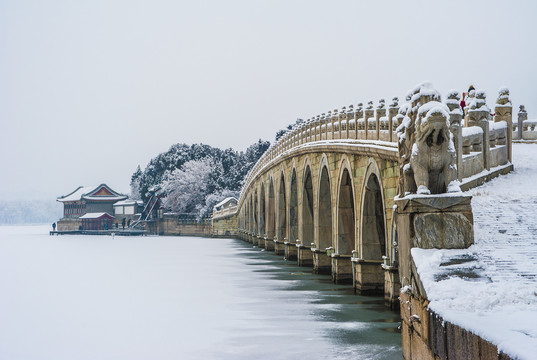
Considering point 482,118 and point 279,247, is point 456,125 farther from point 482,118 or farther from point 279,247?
point 279,247

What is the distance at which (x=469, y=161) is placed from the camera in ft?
39.5

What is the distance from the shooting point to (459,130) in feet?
37.9

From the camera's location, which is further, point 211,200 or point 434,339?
point 211,200

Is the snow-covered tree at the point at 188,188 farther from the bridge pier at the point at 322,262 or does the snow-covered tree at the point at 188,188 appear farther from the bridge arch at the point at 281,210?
the bridge pier at the point at 322,262

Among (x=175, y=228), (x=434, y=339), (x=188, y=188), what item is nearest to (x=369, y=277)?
(x=434, y=339)

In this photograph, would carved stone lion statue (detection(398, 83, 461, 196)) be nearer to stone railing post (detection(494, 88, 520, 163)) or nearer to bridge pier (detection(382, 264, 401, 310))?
stone railing post (detection(494, 88, 520, 163))

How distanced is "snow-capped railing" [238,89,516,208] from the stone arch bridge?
0.02 meters

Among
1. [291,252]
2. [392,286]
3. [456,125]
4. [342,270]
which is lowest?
[291,252]

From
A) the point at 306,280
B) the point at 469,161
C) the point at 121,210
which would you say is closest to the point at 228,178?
the point at 121,210

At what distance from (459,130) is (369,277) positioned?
899cm

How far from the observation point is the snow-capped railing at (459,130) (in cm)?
1214

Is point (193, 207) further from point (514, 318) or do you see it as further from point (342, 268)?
point (514, 318)

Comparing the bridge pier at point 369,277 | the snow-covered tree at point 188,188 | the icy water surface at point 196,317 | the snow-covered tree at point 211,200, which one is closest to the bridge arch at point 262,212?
the icy water surface at point 196,317

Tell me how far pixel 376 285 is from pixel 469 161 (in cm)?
853
